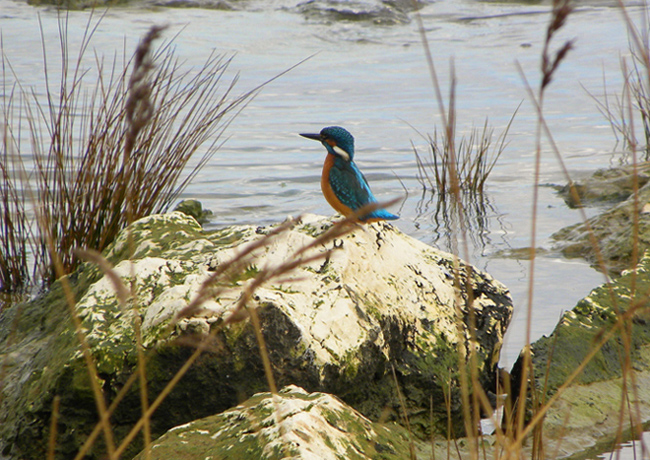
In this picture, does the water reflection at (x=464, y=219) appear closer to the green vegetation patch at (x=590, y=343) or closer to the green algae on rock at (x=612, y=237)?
the green algae on rock at (x=612, y=237)

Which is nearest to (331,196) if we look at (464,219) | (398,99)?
(464,219)

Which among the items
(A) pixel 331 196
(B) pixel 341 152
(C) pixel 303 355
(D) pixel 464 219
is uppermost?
(B) pixel 341 152

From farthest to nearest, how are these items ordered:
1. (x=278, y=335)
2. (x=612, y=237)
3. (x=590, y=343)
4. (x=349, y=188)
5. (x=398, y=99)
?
(x=398, y=99)
(x=612, y=237)
(x=349, y=188)
(x=590, y=343)
(x=278, y=335)

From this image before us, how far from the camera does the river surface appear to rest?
529 centimetres

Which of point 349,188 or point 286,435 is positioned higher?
point 349,188

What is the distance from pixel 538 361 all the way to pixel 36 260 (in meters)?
2.52

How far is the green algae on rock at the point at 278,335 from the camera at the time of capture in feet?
7.45

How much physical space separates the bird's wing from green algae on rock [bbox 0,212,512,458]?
0.19 metres

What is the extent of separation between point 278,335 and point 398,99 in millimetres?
7569

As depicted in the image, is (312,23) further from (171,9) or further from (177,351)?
(177,351)

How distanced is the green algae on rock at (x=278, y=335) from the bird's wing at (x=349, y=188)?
0.19 metres

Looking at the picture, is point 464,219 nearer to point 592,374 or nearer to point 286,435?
point 592,374

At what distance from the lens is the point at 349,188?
3.14m

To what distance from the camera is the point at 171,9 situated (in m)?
15.4
